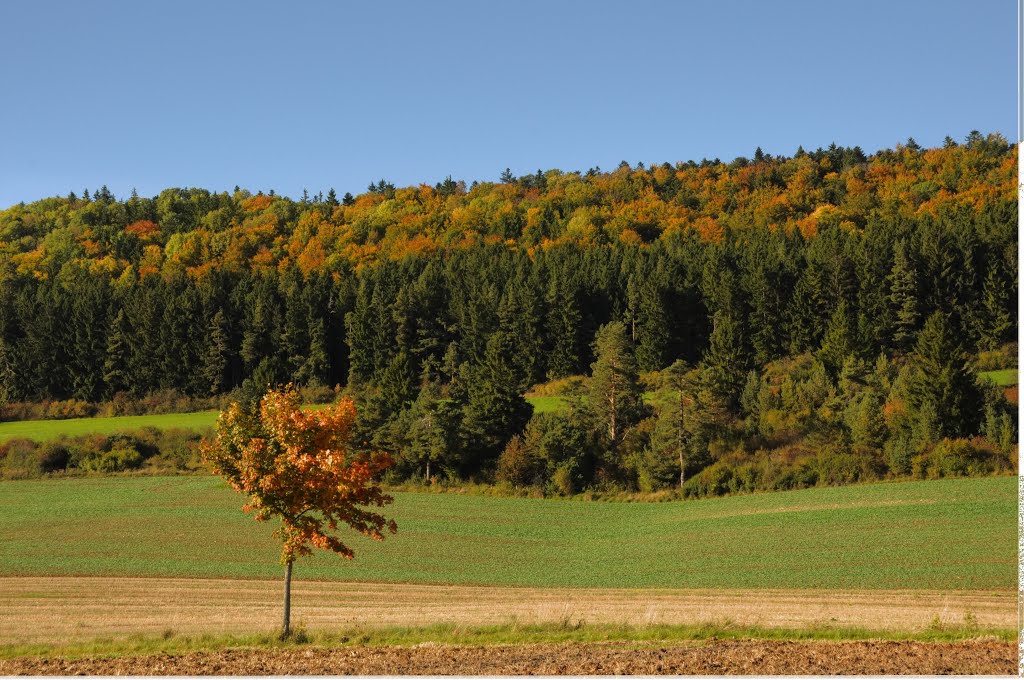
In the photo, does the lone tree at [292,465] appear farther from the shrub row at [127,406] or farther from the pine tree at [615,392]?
the shrub row at [127,406]

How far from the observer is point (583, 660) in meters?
15.9

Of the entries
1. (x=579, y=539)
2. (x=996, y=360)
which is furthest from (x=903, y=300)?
(x=579, y=539)

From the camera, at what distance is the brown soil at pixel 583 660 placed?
1487 centimetres

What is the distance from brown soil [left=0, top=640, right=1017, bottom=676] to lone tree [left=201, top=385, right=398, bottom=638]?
184 inches

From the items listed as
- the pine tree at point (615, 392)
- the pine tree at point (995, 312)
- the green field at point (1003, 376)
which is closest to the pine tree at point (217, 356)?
the pine tree at point (615, 392)

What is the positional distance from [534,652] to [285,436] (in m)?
8.91

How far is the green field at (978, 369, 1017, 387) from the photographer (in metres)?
69.5

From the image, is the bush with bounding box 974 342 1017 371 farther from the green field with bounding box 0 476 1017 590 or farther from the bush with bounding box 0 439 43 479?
the bush with bounding box 0 439 43 479

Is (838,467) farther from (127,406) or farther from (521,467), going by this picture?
(127,406)

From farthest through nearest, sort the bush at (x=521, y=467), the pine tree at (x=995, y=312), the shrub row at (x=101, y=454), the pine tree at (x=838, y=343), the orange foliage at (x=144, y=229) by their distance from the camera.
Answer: the orange foliage at (x=144, y=229), the pine tree at (x=995, y=312), the pine tree at (x=838, y=343), the shrub row at (x=101, y=454), the bush at (x=521, y=467)

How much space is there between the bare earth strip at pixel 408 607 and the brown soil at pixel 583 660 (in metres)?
4.93

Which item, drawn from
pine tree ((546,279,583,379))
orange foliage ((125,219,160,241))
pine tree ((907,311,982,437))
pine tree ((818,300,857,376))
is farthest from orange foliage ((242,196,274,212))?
pine tree ((907,311,982,437))

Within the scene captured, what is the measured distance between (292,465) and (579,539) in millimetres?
25498

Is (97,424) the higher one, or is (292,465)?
(292,465)
